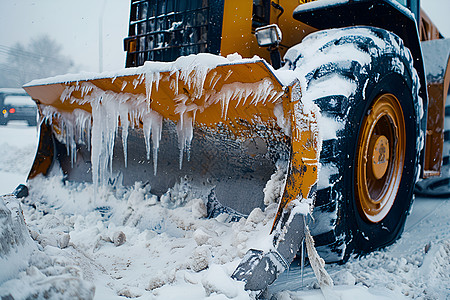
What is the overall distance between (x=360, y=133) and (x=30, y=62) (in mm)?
17933

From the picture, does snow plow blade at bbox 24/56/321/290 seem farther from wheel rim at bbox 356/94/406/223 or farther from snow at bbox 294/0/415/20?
snow at bbox 294/0/415/20

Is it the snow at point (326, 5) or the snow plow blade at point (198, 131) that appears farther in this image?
the snow at point (326, 5)

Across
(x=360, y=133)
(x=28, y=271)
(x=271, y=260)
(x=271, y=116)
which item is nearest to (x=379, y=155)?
(x=360, y=133)

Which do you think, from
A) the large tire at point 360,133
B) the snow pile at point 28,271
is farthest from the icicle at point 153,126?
the snow pile at point 28,271

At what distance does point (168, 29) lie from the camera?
268 centimetres

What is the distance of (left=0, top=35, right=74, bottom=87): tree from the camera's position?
16.1 m

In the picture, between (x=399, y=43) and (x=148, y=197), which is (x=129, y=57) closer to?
(x=148, y=197)

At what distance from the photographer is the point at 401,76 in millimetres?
2135

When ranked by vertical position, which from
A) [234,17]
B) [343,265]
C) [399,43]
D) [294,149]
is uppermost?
[234,17]

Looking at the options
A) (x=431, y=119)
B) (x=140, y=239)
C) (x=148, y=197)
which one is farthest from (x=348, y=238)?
(x=431, y=119)

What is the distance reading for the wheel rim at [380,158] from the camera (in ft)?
6.18

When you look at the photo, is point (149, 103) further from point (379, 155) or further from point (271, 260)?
point (379, 155)

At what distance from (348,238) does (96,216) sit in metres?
1.63

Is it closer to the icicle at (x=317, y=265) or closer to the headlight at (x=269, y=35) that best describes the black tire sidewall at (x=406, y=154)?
the icicle at (x=317, y=265)
